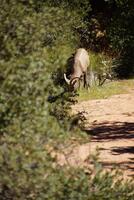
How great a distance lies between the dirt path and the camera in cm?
1313

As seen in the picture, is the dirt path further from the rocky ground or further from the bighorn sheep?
the bighorn sheep

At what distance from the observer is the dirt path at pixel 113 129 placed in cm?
1313

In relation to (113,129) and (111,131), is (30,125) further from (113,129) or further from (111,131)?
(113,129)

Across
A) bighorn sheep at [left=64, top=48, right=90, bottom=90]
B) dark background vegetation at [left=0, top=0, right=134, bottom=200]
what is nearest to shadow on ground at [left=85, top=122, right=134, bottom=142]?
bighorn sheep at [left=64, top=48, right=90, bottom=90]

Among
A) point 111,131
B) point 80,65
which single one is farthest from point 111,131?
point 80,65

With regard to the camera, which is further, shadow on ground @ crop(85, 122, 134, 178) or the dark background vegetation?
shadow on ground @ crop(85, 122, 134, 178)

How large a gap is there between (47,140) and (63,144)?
25 centimetres

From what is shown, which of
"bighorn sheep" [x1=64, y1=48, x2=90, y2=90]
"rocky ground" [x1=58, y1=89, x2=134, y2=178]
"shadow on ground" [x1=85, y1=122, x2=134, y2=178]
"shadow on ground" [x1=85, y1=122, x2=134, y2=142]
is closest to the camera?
"shadow on ground" [x1=85, y1=122, x2=134, y2=178]

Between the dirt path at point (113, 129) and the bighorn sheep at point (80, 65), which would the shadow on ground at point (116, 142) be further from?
the bighorn sheep at point (80, 65)

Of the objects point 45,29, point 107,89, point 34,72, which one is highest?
point 45,29

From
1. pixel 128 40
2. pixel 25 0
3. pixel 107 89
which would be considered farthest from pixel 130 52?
pixel 25 0

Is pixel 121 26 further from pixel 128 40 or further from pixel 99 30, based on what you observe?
pixel 99 30

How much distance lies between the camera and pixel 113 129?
16.9m

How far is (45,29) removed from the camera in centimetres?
691
